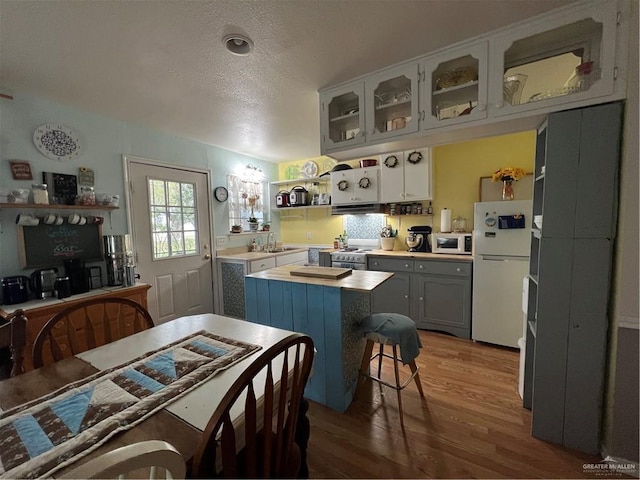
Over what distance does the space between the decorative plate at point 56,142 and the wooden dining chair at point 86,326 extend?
4.36 ft

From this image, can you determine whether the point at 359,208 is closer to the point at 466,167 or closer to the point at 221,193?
the point at 466,167

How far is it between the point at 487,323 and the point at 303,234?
284 centimetres

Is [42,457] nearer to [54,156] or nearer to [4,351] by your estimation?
[4,351]

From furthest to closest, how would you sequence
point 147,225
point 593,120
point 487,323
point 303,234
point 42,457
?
point 303,234, point 147,225, point 487,323, point 593,120, point 42,457

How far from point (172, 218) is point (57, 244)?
1077 millimetres

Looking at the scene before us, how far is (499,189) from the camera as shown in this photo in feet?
9.98

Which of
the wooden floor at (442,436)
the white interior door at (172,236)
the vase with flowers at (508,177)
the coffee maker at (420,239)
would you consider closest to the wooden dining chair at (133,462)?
the wooden floor at (442,436)

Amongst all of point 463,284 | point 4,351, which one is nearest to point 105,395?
point 4,351

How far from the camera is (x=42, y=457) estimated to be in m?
0.65

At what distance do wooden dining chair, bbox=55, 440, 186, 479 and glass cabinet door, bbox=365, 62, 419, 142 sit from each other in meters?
1.95

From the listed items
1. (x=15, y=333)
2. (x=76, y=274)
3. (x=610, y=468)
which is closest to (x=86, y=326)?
(x=15, y=333)

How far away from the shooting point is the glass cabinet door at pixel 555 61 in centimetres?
131

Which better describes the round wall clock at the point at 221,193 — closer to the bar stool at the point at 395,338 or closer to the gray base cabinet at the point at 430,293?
the gray base cabinet at the point at 430,293

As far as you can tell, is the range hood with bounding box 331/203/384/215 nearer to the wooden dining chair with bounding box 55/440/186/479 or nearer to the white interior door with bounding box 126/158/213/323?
the white interior door with bounding box 126/158/213/323
